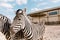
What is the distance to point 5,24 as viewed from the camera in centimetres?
387

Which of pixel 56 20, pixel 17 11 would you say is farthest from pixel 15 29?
pixel 56 20

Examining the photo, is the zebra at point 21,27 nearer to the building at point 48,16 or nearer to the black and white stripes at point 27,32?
the black and white stripes at point 27,32

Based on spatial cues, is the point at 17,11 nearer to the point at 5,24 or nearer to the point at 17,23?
the point at 17,23

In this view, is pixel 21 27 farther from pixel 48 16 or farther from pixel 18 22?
pixel 48 16

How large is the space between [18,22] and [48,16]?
35.7ft

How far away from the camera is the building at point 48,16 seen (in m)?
13.7

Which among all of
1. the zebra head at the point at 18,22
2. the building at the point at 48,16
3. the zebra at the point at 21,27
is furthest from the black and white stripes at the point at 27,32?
the building at the point at 48,16

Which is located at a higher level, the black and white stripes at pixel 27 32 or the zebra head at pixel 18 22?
the zebra head at pixel 18 22

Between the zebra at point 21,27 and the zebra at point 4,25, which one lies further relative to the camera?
the zebra at point 4,25

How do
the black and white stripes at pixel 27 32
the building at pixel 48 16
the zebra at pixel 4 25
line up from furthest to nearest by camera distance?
the building at pixel 48 16
the zebra at pixel 4 25
the black and white stripes at pixel 27 32

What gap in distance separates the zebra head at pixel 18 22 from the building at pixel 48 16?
34.5 ft

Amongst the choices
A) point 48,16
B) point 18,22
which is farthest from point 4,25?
point 48,16

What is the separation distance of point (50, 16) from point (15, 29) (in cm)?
1092

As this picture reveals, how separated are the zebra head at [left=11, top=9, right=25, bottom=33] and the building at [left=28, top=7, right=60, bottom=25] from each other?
1050cm
